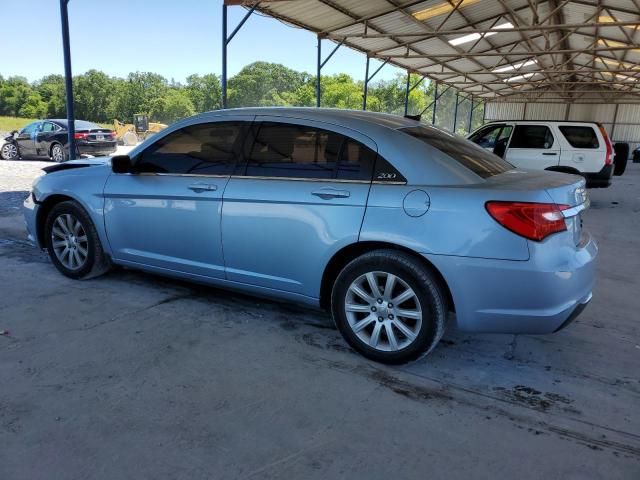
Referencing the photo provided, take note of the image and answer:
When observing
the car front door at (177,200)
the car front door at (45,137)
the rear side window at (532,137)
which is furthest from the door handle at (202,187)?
the car front door at (45,137)

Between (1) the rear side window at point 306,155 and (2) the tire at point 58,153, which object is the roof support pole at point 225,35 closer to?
(2) the tire at point 58,153

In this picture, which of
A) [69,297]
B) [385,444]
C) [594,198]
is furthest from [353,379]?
[594,198]

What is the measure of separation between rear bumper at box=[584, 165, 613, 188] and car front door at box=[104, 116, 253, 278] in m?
8.70

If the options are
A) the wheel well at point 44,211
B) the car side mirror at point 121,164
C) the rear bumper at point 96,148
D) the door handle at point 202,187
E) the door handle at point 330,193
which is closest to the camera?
the door handle at point 330,193

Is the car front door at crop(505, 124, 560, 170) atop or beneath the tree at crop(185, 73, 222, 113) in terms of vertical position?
beneath

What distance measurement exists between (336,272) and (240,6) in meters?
9.28

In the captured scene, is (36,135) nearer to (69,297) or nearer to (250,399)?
(69,297)

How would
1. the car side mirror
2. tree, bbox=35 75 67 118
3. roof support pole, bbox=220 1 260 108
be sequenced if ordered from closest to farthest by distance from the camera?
the car side mirror → roof support pole, bbox=220 1 260 108 → tree, bbox=35 75 67 118

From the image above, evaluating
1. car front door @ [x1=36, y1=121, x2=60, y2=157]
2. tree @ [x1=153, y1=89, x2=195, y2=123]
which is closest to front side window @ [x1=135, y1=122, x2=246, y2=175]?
car front door @ [x1=36, y1=121, x2=60, y2=157]

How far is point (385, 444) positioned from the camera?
2291mm

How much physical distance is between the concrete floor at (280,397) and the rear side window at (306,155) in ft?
3.81

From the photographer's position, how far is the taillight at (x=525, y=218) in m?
2.61

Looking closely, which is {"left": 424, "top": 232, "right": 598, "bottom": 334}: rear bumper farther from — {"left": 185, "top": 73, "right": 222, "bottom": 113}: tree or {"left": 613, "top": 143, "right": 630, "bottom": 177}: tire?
{"left": 185, "top": 73, "right": 222, "bottom": 113}: tree

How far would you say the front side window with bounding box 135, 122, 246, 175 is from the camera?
359 cm
